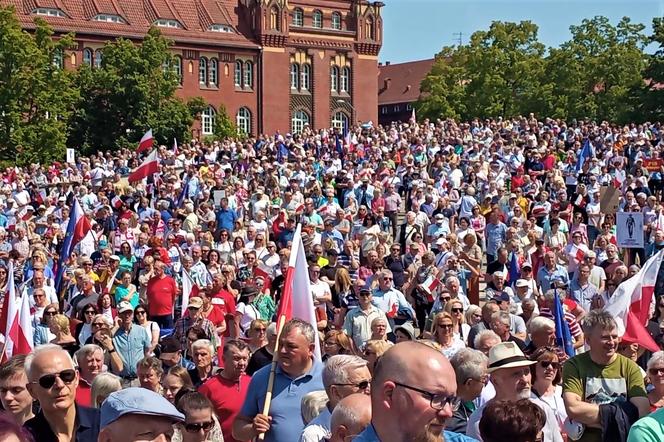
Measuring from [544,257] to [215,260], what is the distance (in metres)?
4.54

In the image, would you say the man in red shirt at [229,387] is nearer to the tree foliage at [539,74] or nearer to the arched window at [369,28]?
the tree foliage at [539,74]

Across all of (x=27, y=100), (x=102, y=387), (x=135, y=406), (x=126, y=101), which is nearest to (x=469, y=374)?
(x=102, y=387)

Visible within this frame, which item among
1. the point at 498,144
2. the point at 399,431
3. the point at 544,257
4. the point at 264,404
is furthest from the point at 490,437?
the point at 498,144

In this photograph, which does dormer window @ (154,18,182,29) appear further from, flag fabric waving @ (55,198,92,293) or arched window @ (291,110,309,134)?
flag fabric waving @ (55,198,92,293)

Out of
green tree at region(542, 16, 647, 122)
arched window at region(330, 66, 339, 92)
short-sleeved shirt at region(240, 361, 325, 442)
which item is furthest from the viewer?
arched window at region(330, 66, 339, 92)

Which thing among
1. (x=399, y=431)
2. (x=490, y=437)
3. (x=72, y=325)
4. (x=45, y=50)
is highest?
(x=45, y=50)

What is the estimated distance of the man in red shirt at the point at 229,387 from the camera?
24.4 ft

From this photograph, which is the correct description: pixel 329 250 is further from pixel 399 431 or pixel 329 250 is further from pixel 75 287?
pixel 399 431

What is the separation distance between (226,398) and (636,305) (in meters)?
3.68

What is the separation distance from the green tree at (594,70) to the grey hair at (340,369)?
2588 inches

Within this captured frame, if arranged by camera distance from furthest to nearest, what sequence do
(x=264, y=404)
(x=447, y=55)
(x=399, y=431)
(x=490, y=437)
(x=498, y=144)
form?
(x=447, y=55), (x=498, y=144), (x=264, y=404), (x=490, y=437), (x=399, y=431)

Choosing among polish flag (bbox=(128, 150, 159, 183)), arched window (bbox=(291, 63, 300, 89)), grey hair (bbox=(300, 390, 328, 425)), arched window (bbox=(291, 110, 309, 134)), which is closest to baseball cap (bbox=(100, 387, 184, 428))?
grey hair (bbox=(300, 390, 328, 425))

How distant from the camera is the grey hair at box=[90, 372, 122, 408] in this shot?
661 cm

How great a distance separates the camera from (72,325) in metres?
12.2
